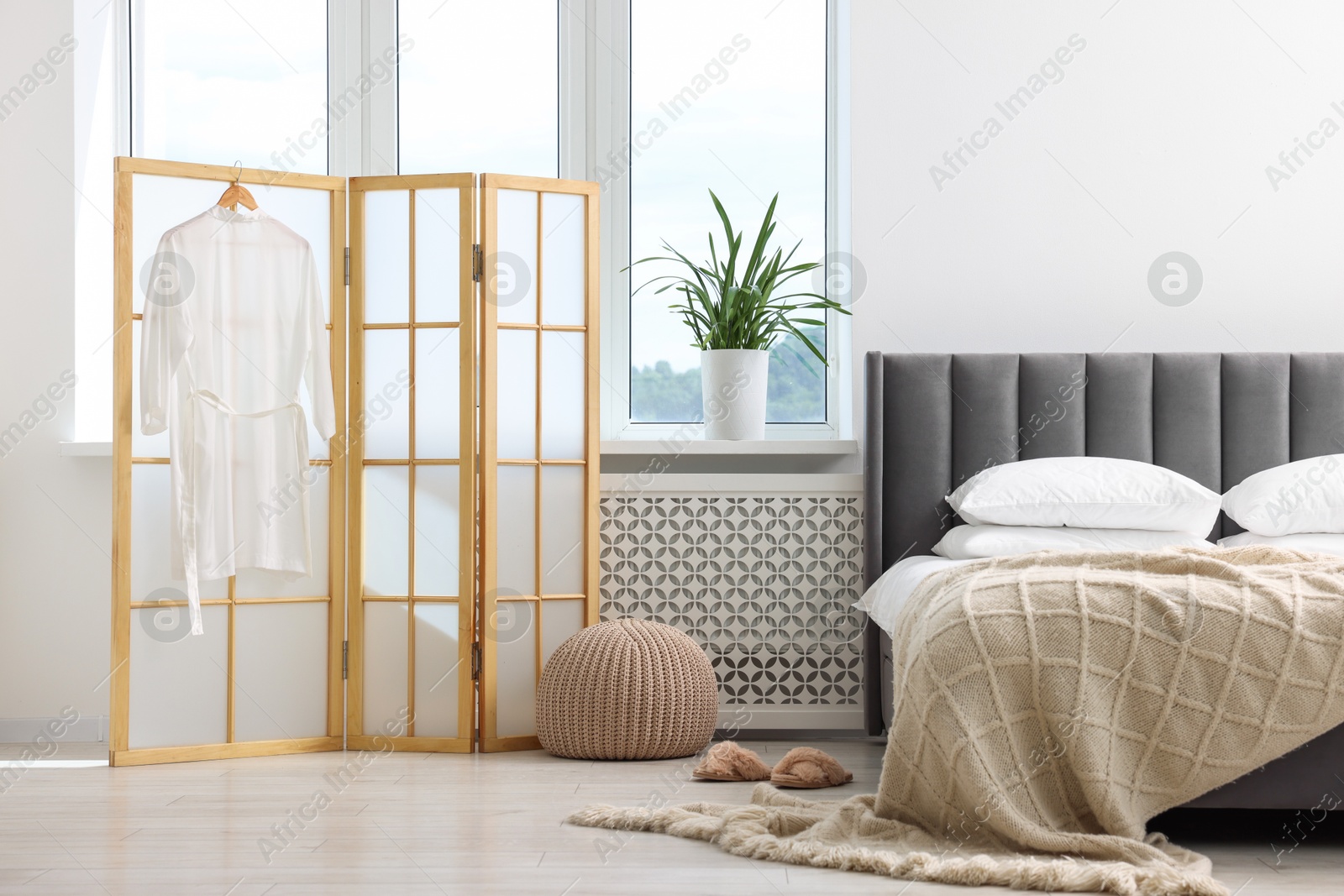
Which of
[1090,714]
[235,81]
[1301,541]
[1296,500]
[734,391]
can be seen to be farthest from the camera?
[235,81]

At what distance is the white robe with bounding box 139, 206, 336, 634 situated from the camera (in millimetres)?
2988

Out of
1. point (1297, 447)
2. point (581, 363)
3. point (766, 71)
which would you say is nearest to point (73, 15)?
point (581, 363)

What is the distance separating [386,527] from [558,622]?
0.55m

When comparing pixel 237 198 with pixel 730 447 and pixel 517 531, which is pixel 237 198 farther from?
pixel 730 447

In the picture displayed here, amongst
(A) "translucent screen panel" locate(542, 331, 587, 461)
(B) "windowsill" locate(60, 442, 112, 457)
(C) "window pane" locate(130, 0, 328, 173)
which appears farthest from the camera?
(C) "window pane" locate(130, 0, 328, 173)

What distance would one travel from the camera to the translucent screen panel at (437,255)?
10.4 ft

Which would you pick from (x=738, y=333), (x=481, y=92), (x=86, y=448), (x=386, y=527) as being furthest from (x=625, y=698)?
(x=481, y=92)

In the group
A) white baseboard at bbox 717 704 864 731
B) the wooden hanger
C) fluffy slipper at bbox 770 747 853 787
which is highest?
the wooden hanger

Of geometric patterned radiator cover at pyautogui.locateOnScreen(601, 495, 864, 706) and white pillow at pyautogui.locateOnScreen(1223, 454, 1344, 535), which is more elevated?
white pillow at pyautogui.locateOnScreen(1223, 454, 1344, 535)

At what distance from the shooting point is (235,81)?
3.72 meters

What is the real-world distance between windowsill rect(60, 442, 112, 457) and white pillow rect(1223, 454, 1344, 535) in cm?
321

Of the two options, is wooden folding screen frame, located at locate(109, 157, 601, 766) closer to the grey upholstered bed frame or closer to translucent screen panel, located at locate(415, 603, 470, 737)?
translucent screen panel, located at locate(415, 603, 470, 737)

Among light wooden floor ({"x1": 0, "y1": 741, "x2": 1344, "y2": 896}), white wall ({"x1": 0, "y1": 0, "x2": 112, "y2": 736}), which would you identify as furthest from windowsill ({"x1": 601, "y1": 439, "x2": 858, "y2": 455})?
white wall ({"x1": 0, "y1": 0, "x2": 112, "y2": 736})

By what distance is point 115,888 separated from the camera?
183 centimetres
